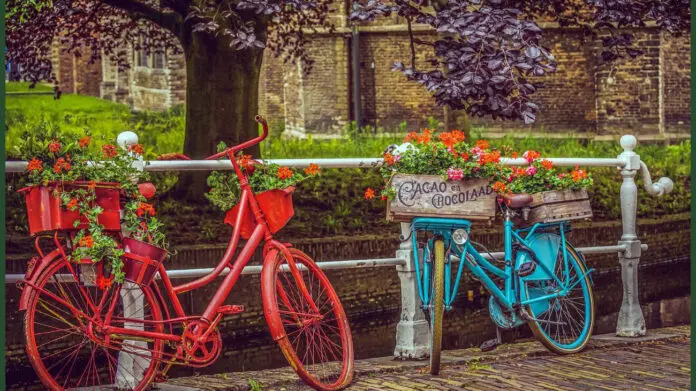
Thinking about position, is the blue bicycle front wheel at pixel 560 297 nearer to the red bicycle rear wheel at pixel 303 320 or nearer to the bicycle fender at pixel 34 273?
the red bicycle rear wheel at pixel 303 320

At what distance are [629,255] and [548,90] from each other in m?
16.5

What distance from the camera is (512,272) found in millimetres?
6617

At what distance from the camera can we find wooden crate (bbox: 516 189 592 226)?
6.75 metres

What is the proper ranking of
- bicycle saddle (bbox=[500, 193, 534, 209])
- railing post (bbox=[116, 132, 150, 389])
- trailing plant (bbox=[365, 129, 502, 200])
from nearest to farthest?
→ 1. railing post (bbox=[116, 132, 150, 389])
2. trailing plant (bbox=[365, 129, 502, 200])
3. bicycle saddle (bbox=[500, 193, 534, 209])

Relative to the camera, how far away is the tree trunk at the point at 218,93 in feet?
36.6

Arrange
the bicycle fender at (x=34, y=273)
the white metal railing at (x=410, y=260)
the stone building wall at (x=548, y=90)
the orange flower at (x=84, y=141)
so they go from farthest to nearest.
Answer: the stone building wall at (x=548, y=90), the white metal railing at (x=410, y=260), the orange flower at (x=84, y=141), the bicycle fender at (x=34, y=273)

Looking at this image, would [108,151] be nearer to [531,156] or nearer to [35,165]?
→ [35,165]

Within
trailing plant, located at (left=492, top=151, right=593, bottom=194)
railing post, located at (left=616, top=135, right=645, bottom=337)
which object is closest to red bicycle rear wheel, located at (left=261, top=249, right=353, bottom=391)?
trailing plant, located at (left=492, top=151, right=593, bottom=194)

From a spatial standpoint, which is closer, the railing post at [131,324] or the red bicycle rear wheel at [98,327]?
the red bicycle rear wheel at [98,327]

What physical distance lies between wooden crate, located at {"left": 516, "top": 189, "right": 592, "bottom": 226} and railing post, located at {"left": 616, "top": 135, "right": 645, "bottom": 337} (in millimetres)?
968

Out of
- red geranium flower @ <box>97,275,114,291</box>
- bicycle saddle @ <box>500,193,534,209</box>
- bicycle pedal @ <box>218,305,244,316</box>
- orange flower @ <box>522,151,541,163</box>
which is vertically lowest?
bicycle pedal @ <box>218,305,244,316</box>

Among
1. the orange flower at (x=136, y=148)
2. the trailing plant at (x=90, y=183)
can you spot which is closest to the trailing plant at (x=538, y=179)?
A: the orange flower at (x=136, y=148)

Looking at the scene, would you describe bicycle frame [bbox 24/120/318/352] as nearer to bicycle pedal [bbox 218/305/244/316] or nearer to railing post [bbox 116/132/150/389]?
bicycle pedal [bbox 218/305/244/316]

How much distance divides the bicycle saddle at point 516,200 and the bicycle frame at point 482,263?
9 cm
